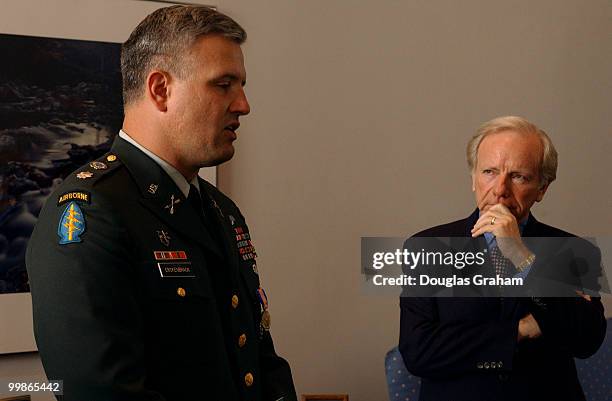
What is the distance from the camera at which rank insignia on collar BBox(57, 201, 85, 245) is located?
1294 millimetres

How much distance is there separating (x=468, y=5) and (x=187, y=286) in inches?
86.5

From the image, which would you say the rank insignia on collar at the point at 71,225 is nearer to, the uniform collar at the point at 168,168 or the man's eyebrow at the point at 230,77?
the uniform collar at the point at 168,168

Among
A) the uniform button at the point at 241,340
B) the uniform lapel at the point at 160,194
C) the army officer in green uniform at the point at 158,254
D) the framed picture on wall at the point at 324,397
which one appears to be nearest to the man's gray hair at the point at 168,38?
the army officer in green uniform at the point at 158,254

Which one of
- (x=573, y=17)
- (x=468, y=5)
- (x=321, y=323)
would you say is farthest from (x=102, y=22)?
(x=573, y=17)

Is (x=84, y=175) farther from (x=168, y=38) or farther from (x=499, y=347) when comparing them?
(x=499, y=347)

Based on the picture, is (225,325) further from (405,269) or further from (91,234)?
(405,269)

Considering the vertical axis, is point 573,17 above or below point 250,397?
A: above

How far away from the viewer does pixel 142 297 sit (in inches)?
53.8

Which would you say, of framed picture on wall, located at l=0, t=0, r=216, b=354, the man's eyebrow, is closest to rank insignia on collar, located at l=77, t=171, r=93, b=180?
the man's eyebrow

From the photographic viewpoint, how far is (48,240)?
1.31m

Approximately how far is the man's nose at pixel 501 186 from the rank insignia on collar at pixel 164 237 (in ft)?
3.41

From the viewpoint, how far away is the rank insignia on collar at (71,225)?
129 centimetres

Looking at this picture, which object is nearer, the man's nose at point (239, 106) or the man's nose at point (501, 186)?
the man's nose at point (239, 106)

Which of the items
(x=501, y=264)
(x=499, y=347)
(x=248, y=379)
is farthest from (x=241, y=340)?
(x=501, y=264)
